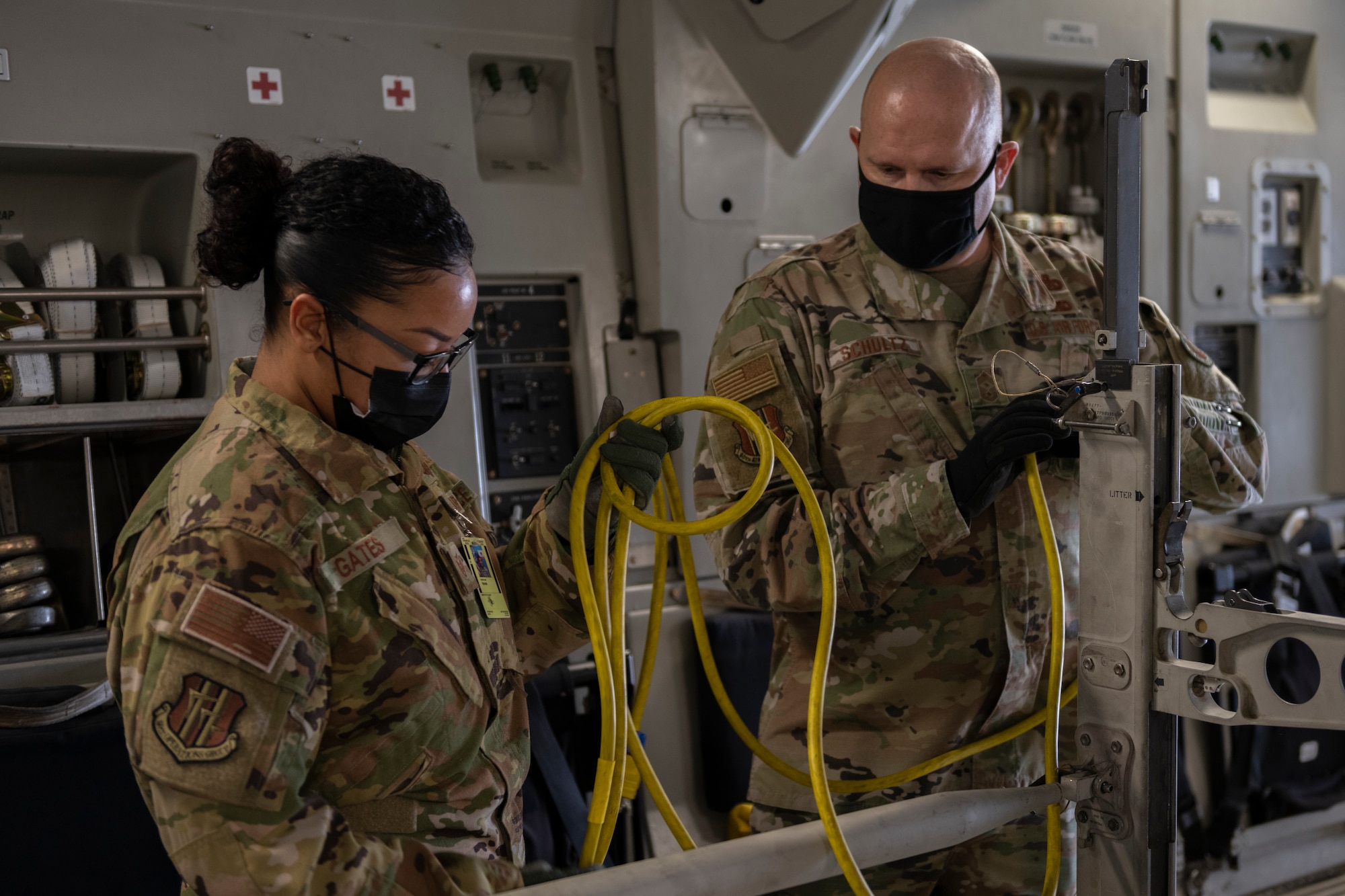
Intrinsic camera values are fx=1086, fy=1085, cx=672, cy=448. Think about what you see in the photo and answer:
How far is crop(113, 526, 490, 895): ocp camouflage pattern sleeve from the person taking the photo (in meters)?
0.90

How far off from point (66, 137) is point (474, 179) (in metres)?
0.82

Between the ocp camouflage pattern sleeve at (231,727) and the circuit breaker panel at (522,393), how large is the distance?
5.25 feet

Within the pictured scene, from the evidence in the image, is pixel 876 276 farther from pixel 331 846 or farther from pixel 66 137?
pixel 66 137

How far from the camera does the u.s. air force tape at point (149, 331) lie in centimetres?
223

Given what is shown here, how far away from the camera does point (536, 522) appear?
4.46ft

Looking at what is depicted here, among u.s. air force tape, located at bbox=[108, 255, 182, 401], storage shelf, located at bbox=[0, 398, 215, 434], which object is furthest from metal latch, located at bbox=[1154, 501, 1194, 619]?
u.s. air force tape, located at bbox=[108, 255, 182, 401]

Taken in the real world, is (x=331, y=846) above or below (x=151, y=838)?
above

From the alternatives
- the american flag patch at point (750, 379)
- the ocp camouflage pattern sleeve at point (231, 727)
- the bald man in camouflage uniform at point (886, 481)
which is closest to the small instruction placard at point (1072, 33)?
the bald man in camouflage uniform at point (886, 481)

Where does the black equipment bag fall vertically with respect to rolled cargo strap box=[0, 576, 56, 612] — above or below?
below

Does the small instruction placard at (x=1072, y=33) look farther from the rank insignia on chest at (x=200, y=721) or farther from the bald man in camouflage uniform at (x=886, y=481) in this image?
the rank insignia on chest at (x=200, y=721)


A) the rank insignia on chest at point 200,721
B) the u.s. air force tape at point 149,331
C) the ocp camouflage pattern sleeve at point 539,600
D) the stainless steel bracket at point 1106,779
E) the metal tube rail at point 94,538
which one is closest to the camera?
the rank insignia on chest at point 200,721

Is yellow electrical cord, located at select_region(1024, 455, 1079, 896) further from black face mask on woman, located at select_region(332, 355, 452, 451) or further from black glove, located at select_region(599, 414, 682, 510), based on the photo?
black face mask on woman, located at select_region(332, 355, 452, 451)

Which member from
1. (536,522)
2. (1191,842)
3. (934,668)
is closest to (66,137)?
(536,522)

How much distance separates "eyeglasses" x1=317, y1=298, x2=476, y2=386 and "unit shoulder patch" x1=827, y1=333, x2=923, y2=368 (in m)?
0.57
